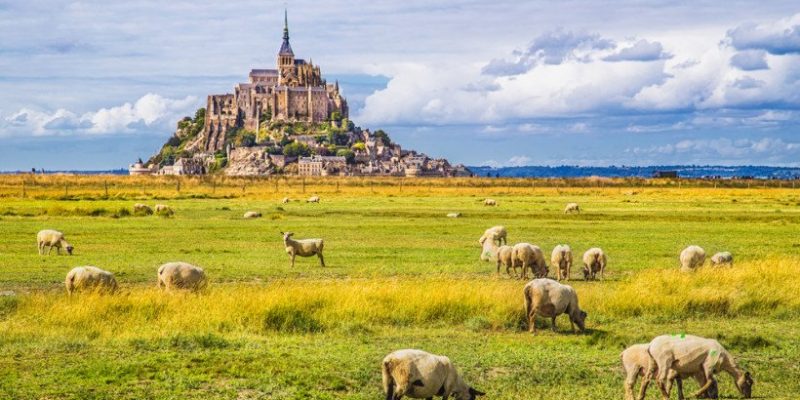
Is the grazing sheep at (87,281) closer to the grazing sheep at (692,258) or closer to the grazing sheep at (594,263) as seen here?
the grazing sheep at (594,263)

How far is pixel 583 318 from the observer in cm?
1742

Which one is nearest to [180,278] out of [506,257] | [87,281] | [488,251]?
[87,281]

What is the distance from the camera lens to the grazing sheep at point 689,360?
464 inches

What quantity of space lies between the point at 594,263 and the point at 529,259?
1719 millimetres

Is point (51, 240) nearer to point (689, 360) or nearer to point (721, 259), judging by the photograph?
point (721, 259)

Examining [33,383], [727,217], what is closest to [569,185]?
[727,217]

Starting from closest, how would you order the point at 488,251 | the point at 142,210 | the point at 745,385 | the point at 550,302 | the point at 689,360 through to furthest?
the point at 689,360 < the point at 745,385 < the point at 550,302 < the point at 488,251 < the point at 142,210

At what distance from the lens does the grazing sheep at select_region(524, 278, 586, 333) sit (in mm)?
17109

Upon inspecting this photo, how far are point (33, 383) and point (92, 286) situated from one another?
6744mm

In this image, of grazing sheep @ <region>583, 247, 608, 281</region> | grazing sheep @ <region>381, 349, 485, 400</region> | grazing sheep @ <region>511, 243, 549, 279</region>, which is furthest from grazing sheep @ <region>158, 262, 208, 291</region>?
grazing sheep @ <region>583, 247, 608, 281</region>

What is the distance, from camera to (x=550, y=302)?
674 inches

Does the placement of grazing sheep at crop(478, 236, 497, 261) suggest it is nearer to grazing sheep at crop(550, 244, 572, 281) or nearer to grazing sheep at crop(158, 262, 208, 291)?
grazing sheep at crop(550, 244, 572, 281)

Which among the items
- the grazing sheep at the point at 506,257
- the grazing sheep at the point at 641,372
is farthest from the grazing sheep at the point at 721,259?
the grazing sheep at the point at 641,372

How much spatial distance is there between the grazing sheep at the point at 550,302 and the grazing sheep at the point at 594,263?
7.87 metres
